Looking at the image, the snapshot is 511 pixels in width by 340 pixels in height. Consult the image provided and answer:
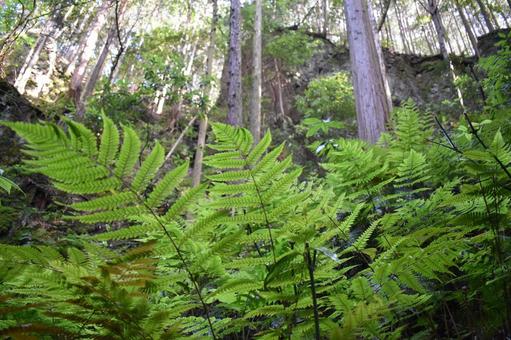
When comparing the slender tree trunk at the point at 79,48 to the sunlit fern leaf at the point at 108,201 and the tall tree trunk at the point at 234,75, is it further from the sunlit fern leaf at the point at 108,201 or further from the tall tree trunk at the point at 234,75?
the sunlit fern leaf at the point at 108,201

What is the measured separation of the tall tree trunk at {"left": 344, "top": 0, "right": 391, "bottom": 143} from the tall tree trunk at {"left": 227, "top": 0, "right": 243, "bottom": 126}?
3447 mm

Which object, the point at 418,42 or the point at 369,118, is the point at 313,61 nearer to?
the point at 369,118

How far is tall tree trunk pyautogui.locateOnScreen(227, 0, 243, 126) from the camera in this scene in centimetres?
811

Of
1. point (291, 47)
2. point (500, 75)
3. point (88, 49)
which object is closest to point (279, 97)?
point (291, 47)

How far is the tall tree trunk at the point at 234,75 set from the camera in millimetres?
8109

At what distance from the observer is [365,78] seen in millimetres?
4930

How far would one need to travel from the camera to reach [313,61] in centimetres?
1841

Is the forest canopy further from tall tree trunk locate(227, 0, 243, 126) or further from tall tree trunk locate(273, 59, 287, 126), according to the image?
tall tree trunk locate(273, 59, 287, 126)

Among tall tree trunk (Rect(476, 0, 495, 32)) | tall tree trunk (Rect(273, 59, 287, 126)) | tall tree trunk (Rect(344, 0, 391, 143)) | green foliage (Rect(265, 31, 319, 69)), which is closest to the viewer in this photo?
tall tree trunk (Rect(344, 0, 391, 143))

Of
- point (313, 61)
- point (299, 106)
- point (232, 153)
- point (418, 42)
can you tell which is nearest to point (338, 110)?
point (299, 106)

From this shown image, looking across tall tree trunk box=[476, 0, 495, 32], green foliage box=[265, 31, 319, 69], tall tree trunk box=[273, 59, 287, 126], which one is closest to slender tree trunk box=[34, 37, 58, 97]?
green foliage box=[265, 31, 319, 69]

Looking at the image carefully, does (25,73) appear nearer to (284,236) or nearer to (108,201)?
(108,201)

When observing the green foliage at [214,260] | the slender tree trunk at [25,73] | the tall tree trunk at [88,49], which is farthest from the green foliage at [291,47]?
the green foliage at [214,260]

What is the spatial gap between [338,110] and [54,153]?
502 inches
